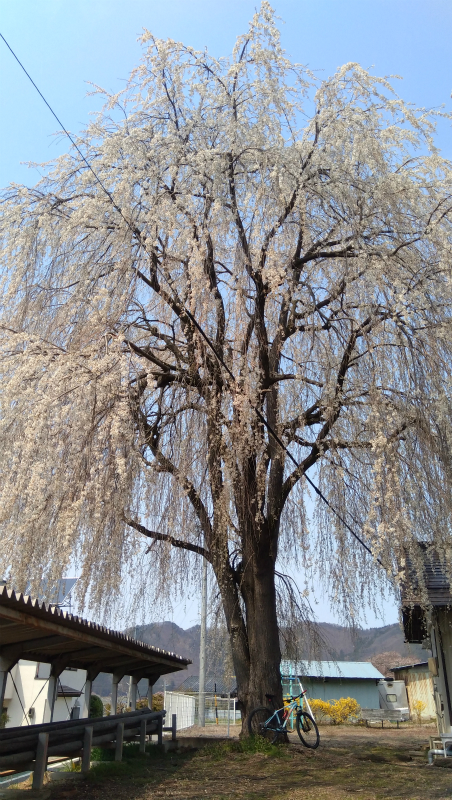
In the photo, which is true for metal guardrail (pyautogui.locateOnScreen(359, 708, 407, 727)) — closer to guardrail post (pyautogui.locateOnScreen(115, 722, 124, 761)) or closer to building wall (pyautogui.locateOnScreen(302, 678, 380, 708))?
building wall (pyautogui.locateOnScreen(302, 678, 380, 708))

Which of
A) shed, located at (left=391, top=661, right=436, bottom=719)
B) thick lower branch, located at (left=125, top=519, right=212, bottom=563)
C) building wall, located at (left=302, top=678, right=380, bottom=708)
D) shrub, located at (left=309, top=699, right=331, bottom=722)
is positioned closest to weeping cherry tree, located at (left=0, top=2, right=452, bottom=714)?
thick lower branch, located at (left=125, top=519, right=212, bottom=563)

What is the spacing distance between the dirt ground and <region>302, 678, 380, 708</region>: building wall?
69.5ft

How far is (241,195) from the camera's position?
837 centimetres

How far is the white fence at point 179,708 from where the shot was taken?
58.8 feet

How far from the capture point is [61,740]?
21.1 feet

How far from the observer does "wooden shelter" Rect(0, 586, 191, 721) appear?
507 cm

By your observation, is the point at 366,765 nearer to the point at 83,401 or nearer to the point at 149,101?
the point at 83,401

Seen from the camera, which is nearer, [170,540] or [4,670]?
[4,670]

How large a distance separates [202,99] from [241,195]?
4.37 feet

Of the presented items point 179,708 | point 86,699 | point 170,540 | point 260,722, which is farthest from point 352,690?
point 170,540

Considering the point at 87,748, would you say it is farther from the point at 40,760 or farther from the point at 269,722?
the point at 269,722

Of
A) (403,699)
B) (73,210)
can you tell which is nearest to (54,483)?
(73,210)

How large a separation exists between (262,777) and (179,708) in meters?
13.0

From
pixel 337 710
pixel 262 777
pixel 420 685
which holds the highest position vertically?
pixel 420 685
